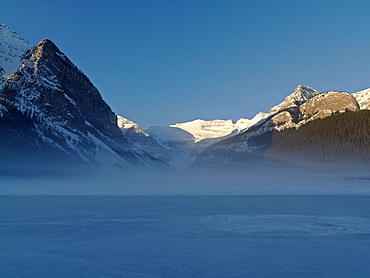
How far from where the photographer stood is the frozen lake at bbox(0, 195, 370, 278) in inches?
473

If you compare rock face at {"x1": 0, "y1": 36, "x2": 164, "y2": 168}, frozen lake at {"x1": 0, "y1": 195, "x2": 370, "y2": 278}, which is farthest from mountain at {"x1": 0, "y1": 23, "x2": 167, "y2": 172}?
frozen lake at {"x1": 0, "y1": 195, "x2": 370, "y2": 278}

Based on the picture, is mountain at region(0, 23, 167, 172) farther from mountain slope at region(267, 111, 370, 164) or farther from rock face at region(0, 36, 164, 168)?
mountain slope at region(267, 111, 370, 164)

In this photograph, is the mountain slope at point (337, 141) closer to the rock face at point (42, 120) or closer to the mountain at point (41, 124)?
the mountain at point (41, 124)

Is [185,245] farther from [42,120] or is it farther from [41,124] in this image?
[42,120]

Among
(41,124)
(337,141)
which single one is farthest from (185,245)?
(337,141)

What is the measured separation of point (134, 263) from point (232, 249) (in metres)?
4.36

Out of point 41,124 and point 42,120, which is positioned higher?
point 42,120

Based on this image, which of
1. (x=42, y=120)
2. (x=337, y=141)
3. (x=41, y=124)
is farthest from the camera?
(x=337, y=141)

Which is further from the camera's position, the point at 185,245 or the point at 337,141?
the point at 337,141

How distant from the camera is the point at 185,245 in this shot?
52.1 ft

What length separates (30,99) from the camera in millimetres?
164125

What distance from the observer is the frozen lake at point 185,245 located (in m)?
12.0

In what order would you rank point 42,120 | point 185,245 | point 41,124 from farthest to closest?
point 42,120 < point 41,124 < point 185,245

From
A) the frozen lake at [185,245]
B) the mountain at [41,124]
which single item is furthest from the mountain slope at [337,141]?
the frozen lake at [185,245]
